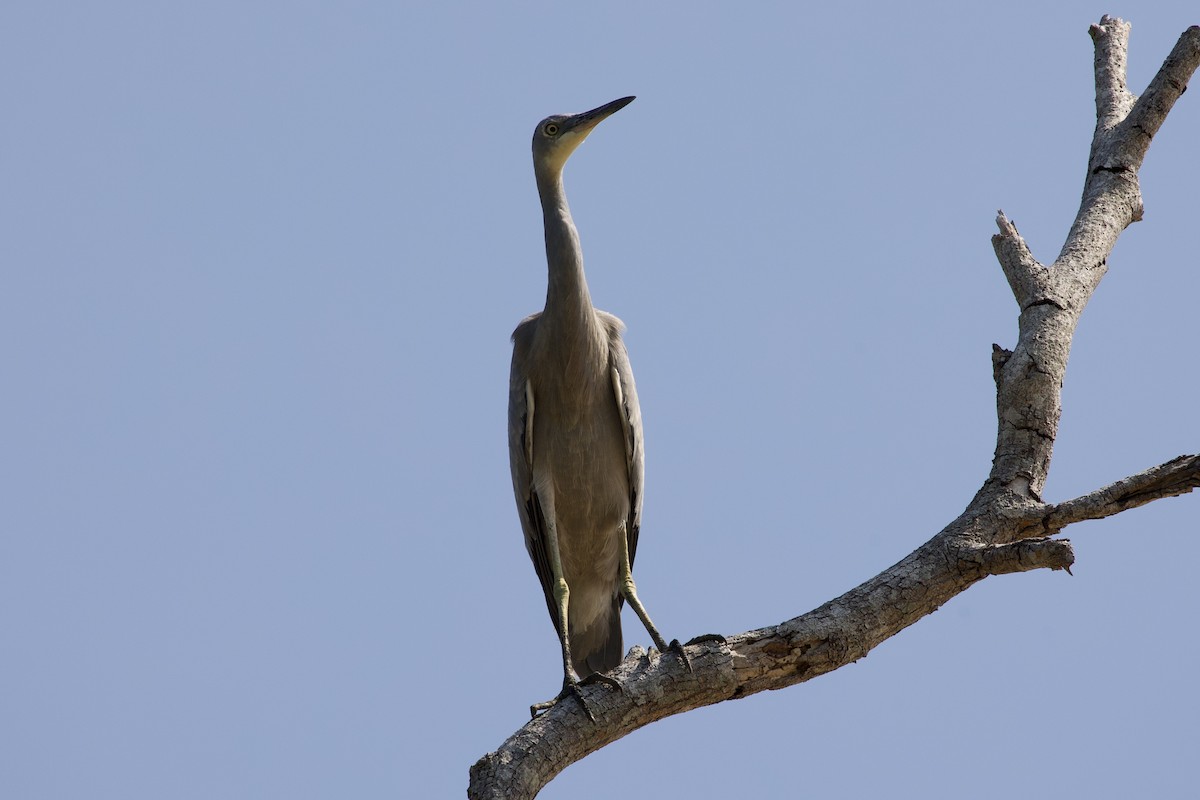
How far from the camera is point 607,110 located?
6.49 meters

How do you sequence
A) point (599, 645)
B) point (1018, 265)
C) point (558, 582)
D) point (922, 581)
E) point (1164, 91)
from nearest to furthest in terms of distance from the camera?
point (922, 581), point (1018, 265), point (1164, 91), point (558, 582), point (599, 645)

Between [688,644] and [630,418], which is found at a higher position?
[630,418]

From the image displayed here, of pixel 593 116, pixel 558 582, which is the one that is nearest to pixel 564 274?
pixel 593 116

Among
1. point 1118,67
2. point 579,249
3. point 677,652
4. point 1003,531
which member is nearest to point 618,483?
point 579,249

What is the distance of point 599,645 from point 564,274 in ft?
6.74

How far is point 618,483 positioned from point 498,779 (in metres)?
2.47

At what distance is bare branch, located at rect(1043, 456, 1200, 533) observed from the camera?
418 centimetres

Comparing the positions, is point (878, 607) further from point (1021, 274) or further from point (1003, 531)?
point (1021, 274)

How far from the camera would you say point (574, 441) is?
6242mm

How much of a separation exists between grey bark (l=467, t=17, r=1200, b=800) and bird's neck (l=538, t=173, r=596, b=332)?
6.66ft

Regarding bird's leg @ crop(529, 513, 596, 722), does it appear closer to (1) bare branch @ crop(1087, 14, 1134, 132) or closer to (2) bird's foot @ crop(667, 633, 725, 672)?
(2) bird's foot @ crop(667, 633, 725, 672)

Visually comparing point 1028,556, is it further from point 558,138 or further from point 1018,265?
point 558,138

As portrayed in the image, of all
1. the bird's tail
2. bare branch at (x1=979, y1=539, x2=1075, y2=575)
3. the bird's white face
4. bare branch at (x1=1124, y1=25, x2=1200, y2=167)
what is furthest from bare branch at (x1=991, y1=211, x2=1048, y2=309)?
the bird's tail

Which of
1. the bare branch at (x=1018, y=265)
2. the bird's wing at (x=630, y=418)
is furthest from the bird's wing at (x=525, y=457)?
the bare branch at (x=1018, y=265)
